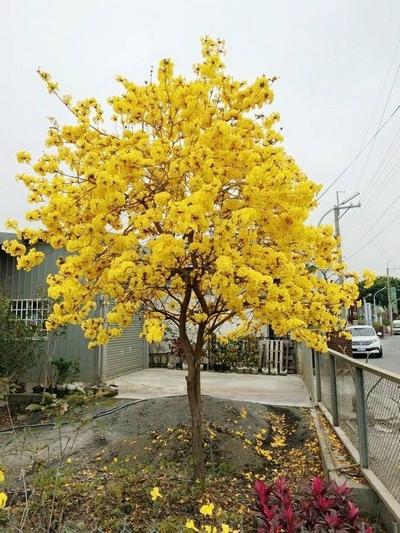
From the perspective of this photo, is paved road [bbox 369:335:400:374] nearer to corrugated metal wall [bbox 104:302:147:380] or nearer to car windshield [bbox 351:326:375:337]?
car windshield [bbox 351:326:375:337]

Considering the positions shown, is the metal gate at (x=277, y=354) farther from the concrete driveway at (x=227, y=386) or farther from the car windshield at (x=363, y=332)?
the car windshield at (x=363, y=332)

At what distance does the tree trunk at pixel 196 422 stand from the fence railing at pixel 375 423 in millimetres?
1408

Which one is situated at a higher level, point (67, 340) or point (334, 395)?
point (67, 340)

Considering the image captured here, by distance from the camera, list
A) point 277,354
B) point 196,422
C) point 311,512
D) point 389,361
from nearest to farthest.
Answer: point 311,512, point 196,422, point 277,354, point 389,361

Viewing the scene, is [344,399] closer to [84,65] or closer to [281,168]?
[281,168]

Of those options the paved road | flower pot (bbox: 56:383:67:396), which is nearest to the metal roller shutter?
flower pot (bbox: 56:383:67:396)

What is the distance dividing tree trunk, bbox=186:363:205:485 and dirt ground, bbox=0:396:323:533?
0.15 meters

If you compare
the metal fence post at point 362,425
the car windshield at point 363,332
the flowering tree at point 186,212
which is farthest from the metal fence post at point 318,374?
the car windshield at point 363,332

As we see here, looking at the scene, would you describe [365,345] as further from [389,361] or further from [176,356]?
[176,356]

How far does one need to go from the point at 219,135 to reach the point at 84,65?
4052 millimetres

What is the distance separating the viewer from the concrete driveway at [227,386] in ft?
27.2

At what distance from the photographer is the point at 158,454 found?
470cm

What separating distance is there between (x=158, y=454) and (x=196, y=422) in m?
0.94

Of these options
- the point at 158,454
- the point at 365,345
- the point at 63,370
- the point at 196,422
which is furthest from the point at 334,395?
the point at 365,345
